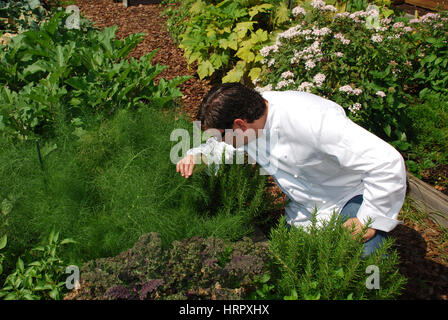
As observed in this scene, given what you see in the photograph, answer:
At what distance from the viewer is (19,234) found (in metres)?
2.12

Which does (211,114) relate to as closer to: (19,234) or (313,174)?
(313,174)

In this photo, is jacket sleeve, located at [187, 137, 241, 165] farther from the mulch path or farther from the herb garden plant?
the mulch path

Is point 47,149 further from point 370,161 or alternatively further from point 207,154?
point 370,161

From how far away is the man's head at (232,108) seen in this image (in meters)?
2.01

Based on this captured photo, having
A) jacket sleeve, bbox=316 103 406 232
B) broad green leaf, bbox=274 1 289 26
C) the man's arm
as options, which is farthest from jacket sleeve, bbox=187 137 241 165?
broad green leaf, bbox=274 1 289 26

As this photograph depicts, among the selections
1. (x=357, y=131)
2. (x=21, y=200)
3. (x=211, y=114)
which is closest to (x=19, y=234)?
(x=21, y=200)

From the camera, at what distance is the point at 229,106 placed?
6.59 feet

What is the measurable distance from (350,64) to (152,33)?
389 cm

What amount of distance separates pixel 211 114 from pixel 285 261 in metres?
0.86

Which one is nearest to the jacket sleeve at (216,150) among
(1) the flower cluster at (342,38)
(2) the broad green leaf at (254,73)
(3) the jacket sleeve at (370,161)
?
(3) the jacket sleeve at (370,161)

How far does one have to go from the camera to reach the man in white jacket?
73.8 inches

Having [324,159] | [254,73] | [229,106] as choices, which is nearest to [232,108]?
[229,106]

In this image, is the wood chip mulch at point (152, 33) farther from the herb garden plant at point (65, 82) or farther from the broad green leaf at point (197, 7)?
the herb garden plant at point (65, 82)

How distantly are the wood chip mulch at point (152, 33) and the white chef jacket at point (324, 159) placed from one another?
1759 mm
